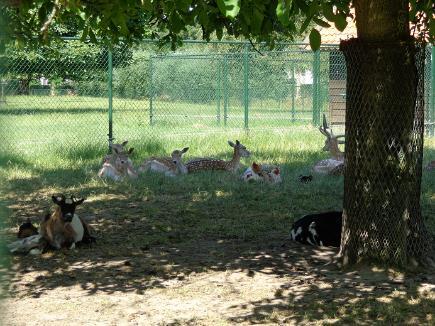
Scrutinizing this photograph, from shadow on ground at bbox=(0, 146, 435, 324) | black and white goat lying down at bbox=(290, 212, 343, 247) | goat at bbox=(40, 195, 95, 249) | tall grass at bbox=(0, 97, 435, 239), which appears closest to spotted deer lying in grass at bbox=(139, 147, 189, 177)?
tall grass at bbox=(0, 97, 435, 239)

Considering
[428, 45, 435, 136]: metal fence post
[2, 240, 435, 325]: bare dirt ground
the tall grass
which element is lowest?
[2, 240, 435, 325]: bare dirt ground

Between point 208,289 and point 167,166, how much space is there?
21.5ft

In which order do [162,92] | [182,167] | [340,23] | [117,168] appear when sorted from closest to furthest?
[340,23] < [117,168] < [182,167] < [162,92]

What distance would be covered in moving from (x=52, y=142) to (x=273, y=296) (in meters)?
10.5

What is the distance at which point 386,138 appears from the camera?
6.17 metres

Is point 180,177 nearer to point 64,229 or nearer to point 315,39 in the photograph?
point 64,229

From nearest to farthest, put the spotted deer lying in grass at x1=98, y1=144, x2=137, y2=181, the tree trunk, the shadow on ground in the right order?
the shadow on ground → the tree trunk → the spotted deer lying in grass at x1=98, y1=144, x2=137, y2=181

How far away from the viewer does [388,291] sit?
18.6 ft

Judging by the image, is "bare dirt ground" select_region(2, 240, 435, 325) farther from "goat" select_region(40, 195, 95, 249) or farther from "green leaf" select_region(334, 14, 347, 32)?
"green leaf" select_region(334, 14, 347, 32)

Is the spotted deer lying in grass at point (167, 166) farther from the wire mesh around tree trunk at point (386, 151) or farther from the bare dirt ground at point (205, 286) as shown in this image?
the wire mesh around tree trunk at point (386, 151)

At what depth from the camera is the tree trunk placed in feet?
20.2

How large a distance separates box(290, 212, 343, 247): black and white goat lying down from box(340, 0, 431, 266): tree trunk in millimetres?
912

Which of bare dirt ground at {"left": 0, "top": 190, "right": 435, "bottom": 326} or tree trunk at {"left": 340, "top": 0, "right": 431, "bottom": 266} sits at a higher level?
tree trunk at {"left": 340, "top": 0, "right": 431, "bottom": 266}

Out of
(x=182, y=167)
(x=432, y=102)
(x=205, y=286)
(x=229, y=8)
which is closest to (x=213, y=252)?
(x=205, y=286)
